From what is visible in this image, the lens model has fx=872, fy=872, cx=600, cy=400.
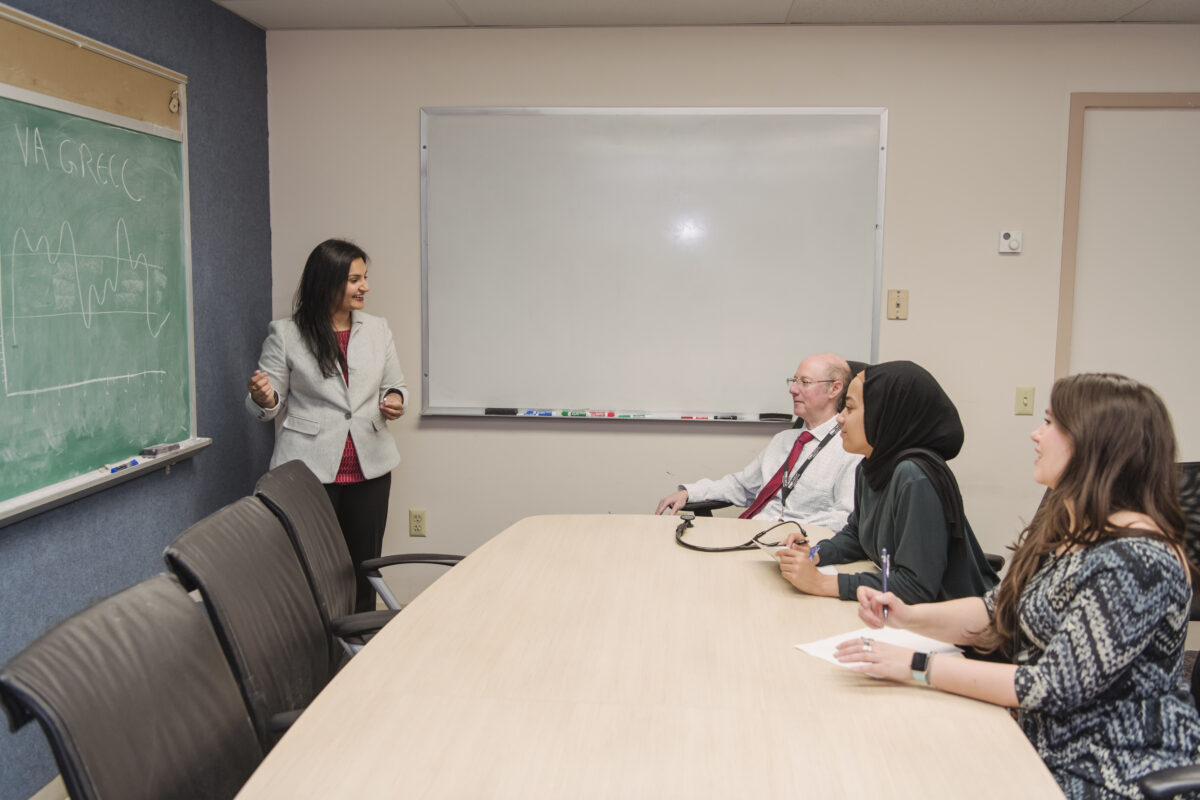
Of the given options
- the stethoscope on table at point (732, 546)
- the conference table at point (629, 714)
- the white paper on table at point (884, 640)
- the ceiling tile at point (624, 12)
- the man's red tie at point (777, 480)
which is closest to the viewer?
the conference table at point (629, 714)

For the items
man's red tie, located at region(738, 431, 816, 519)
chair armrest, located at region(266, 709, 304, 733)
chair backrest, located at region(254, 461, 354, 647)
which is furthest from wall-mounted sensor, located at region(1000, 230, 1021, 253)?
chair armrest, located at region(266, 709, 304, 733)

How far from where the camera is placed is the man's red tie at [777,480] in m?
2.95

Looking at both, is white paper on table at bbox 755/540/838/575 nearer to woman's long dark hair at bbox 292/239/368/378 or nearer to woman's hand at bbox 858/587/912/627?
woman's hand at bbox 858/587/912/627

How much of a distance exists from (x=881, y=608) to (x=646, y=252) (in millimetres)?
2255

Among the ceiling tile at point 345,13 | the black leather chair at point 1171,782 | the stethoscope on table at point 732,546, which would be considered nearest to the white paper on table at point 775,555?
the stethoscope on table at point 732,546

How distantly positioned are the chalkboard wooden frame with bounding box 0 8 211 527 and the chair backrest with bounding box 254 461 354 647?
670mm

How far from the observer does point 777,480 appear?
9.81ft

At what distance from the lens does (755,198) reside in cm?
366

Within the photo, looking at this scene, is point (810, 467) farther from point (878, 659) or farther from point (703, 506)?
point (878, 659)

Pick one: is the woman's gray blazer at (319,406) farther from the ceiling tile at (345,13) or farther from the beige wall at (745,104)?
the ceiling tile at (345,13)

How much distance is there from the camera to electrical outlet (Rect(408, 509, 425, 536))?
3.88 meters

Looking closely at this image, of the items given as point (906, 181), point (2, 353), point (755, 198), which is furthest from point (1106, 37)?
point (2, 353)

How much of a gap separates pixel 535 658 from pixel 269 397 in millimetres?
1836

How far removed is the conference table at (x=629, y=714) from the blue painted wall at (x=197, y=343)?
1.24 meters
